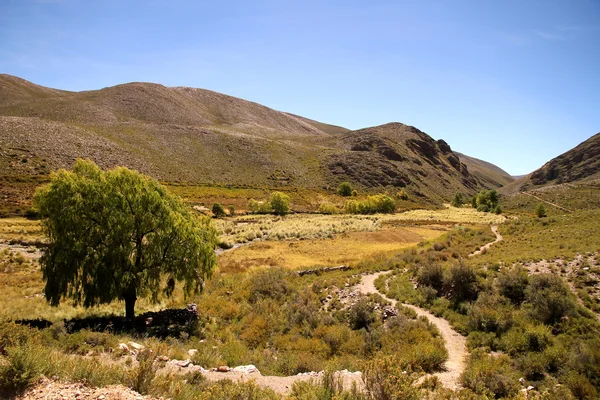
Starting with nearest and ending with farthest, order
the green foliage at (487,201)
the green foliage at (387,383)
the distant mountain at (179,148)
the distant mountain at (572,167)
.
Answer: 1. the green foliage at (387,383)
2. the distant mountain at (179,148)
3. the green foliage at (487,201)
4. the distant mountain at (572,167)

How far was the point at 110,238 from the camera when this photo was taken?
14.9m

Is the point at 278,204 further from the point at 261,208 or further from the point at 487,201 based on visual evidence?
the point at 487,201

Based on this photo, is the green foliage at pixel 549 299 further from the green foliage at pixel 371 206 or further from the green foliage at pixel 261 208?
the green foliage at pixel 371 206

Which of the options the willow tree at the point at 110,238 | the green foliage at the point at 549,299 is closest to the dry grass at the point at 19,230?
the willow tree at the point at 110,238

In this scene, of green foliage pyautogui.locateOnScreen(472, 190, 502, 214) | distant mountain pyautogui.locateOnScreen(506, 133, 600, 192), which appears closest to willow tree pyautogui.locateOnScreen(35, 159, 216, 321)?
green foliage pyautogui.locateOnScreen(472, 190, 502, 214)

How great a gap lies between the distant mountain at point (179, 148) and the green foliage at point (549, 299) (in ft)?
283

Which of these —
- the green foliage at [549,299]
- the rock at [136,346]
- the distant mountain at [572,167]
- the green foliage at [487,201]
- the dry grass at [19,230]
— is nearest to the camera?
the rock at [136,346]

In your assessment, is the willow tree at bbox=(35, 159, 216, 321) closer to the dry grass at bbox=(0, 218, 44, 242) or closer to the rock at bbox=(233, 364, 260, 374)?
the rock at bbox=(233, 364, 260, 374)

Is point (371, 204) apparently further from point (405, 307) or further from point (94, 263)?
point (94, 263)

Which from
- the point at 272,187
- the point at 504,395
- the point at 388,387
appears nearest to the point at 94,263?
the point at 388,387

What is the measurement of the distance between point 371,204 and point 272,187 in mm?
33893

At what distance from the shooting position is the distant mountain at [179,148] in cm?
8712

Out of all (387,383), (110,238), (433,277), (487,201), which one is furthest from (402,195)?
(387,383)

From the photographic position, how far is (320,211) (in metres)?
88.1
